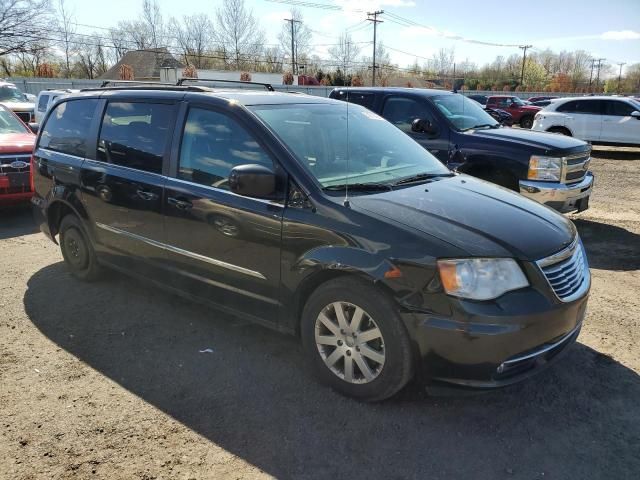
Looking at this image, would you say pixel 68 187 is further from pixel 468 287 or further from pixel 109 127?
pixel 468 287

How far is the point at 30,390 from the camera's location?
3.30m

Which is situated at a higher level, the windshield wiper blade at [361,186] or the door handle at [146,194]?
the windshield wiper blade at [361,186]

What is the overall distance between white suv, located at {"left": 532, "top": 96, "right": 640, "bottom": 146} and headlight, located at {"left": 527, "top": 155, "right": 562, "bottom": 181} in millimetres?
9771

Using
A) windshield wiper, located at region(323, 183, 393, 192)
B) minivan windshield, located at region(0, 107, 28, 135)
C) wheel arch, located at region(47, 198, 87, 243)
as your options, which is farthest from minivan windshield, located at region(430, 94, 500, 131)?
minivan windshield, located at region(0, 107, 28, 135)

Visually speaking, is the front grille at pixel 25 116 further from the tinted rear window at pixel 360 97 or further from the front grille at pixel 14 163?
the tinted rear window at pixel 360 97

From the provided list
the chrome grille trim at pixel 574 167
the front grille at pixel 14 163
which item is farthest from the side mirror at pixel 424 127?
the front grille at pixel 14 163

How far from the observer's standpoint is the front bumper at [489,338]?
2.67 metres

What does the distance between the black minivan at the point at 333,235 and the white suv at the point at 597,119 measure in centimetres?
1343

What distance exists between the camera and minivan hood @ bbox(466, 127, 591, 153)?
21.2ft

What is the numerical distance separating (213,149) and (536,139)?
4.77 m

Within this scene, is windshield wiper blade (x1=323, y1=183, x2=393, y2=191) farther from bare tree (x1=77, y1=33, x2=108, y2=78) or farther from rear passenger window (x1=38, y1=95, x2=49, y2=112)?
bare tree (x1=77, y1=33, x2=108, y2=78)

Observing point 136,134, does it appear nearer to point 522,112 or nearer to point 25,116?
Result: point 25,116

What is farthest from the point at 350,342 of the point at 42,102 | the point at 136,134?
the point at 42,102

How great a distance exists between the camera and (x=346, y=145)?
380 centimetres
